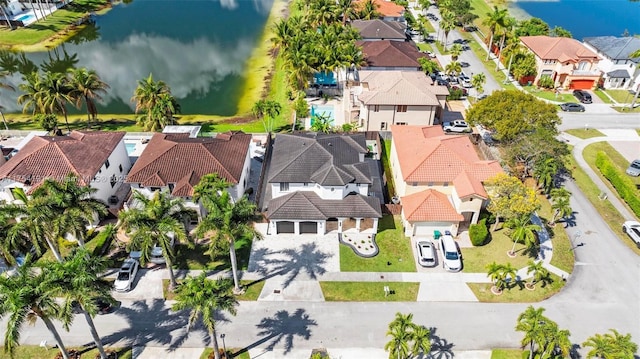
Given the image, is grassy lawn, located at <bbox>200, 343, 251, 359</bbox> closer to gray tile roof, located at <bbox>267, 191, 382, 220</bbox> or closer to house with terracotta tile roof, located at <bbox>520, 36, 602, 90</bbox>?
gray tile roof, located at <bbox>267, 191, 382, 220</bbox>

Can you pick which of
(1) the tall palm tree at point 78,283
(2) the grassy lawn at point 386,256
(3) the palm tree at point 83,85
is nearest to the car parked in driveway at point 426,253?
(2) the grassy lawn at point 386,256

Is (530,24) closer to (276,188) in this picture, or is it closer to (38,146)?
(276,188)

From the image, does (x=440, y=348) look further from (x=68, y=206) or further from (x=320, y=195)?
(x=68, y=206)

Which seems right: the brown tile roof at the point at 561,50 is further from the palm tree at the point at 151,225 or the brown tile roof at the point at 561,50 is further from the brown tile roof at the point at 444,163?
the palm tree at the point at 151,225

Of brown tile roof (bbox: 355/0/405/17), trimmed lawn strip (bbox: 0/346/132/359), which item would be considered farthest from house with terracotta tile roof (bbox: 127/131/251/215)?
brown tile roof (bbox: 355/0/405/17)

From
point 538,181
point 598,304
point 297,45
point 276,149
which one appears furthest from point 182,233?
point 297,45

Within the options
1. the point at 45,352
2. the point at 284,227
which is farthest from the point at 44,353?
the point at 284,227
